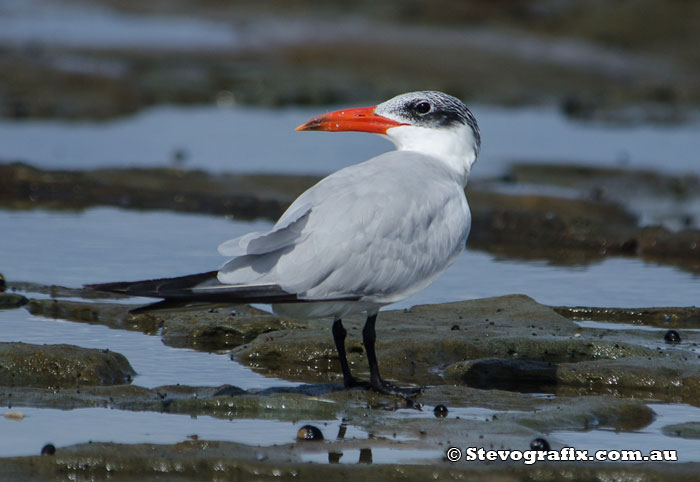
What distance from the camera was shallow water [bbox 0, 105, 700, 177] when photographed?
11.9m

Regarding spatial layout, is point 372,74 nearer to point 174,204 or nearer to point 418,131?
point 174,204

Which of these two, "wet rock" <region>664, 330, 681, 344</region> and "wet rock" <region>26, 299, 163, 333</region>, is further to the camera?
"wet rock" <region>26, 299, 163, 333</region>

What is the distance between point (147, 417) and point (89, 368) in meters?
0.66

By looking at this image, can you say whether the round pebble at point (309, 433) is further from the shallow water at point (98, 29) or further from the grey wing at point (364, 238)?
the shallow water at point (98, 29)

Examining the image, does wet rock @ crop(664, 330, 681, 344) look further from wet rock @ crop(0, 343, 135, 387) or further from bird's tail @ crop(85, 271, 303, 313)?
wet rock @ crop(0, 343, 135, 387)

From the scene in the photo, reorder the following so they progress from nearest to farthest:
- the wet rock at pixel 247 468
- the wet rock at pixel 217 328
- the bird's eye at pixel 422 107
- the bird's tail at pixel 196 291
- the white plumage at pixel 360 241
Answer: the wet rock at pixel 247 468 → the bird's tail at pixel 196 291 → the white plumage at pixel 360 241 → the bird's eye at pixel 422 107 → the wet rock at pixel 217 328

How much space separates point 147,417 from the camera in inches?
176

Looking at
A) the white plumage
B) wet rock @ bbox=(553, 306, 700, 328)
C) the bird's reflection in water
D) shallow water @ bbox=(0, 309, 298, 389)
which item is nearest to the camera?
the bird's reflection in water

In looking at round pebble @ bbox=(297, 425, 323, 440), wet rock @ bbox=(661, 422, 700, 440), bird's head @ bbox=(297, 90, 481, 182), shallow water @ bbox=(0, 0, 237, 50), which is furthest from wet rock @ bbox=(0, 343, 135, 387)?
shallow water @ bbox=(0, 0, 237, 50)

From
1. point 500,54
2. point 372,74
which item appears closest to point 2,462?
point 372,74

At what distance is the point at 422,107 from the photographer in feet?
18.3

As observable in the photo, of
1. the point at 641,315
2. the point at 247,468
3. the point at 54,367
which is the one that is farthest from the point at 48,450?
the point at 641,315

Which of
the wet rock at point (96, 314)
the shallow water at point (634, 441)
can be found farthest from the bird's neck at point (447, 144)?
the wet rock at point (96, 314)

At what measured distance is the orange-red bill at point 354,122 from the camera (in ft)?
18.5
